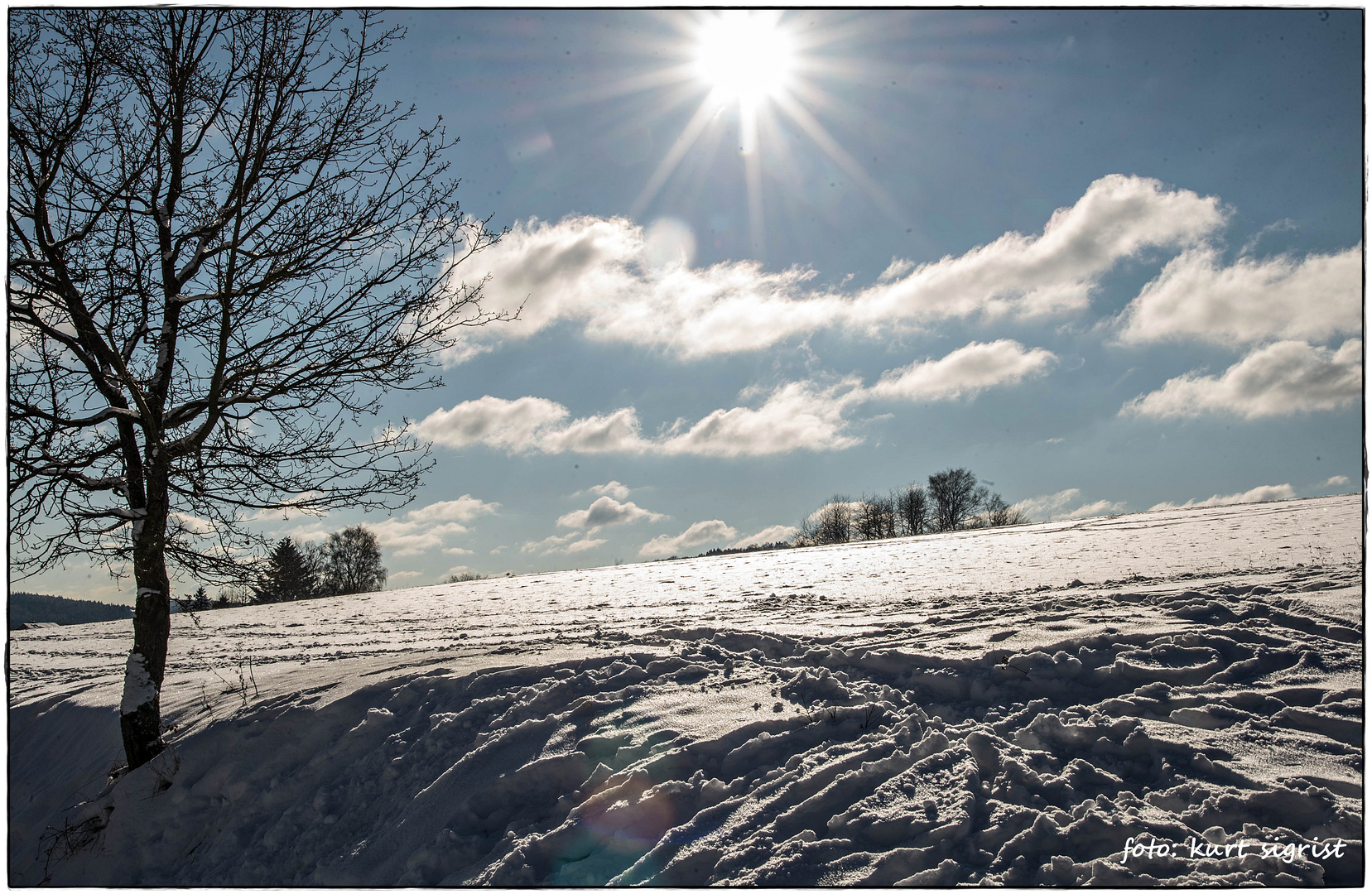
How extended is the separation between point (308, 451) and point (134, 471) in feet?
4.75

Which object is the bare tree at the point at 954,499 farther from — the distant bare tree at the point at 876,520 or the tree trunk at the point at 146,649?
the tree trunk at the point at 146,649

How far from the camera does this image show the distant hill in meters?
6.52

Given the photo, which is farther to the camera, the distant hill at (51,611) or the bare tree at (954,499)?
the bare tree at (954,499)

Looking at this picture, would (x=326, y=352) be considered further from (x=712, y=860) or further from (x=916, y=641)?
(x=916, y=641)

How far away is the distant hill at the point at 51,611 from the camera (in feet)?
21.4

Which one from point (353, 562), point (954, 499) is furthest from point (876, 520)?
point (353, 562)

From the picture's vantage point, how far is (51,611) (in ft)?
43.6

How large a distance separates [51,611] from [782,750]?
16.8 meters

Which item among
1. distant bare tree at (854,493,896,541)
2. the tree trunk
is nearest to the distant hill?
the tree trunk

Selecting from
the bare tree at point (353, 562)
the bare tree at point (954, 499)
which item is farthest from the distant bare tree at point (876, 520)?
the bare tree at point (353, 562)

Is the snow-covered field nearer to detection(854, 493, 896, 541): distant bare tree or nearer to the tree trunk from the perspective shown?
the tree trunk

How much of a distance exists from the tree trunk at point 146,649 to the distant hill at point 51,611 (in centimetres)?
85

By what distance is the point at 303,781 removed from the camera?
16.3 feet

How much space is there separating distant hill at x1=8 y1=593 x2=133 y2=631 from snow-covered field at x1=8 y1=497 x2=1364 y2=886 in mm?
1311
